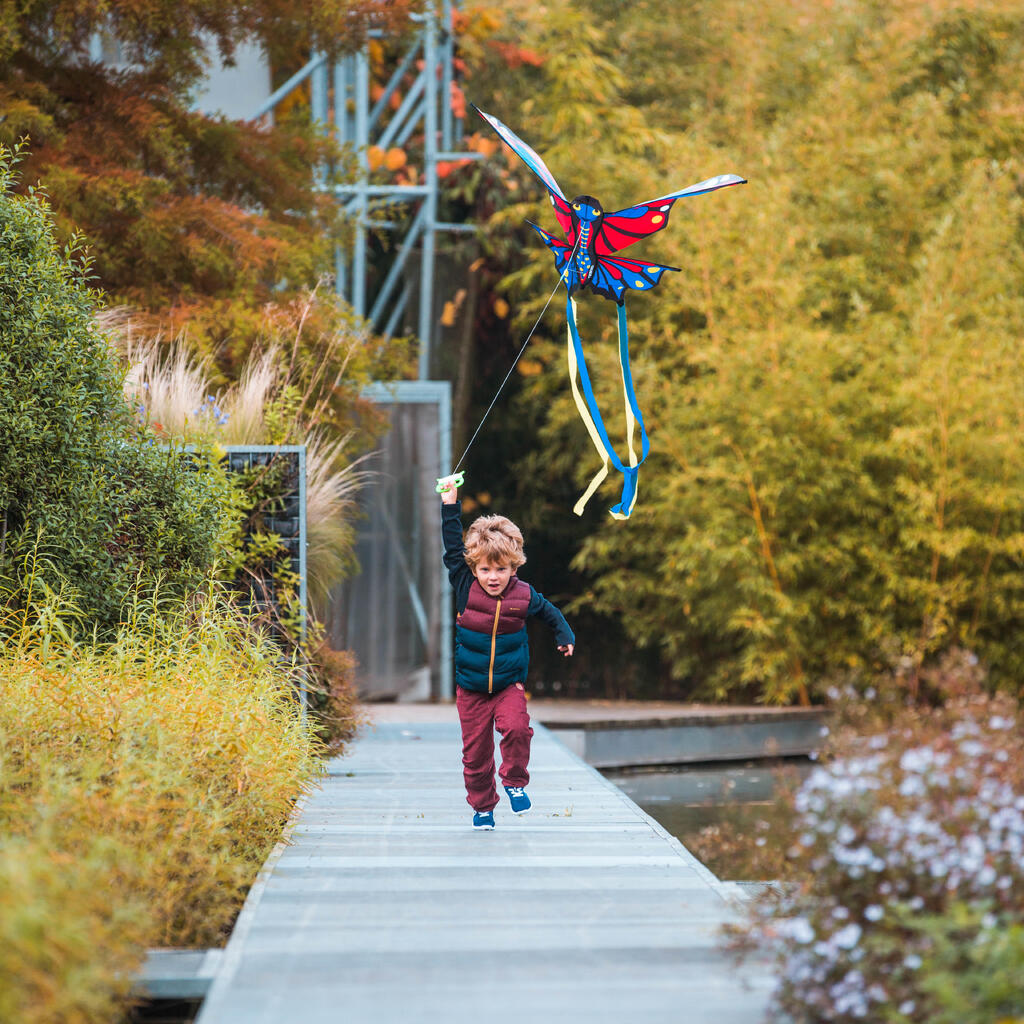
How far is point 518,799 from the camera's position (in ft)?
11.5

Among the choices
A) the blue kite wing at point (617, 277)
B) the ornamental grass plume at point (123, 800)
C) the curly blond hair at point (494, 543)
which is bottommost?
the ornamental grass plume at point (123, 800)

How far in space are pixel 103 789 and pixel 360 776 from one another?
1.95 metres

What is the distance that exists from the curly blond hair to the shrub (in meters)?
1.28

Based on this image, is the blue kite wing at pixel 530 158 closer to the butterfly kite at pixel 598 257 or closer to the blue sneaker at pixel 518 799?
the butterfly kite at pixel 598 257

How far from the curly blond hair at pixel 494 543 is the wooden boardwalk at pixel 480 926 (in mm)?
760

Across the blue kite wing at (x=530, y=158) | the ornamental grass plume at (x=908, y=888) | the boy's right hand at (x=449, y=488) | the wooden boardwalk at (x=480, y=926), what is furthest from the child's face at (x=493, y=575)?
the ornamental grass plume at (x=908, y=888)

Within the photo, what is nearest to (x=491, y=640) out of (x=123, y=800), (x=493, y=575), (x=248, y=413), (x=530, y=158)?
(x=493, y=575)

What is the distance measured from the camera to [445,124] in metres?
8.94

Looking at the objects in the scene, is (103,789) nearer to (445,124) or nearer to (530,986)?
(530,986)

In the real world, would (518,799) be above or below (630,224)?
below

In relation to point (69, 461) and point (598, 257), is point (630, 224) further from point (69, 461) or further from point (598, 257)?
point (69, 461)

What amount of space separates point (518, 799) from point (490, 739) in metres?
0.20

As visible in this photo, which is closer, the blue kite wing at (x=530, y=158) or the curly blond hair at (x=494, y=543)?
the curly blond hair at (x=494, y=543)

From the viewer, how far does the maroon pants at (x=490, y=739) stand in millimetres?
3416
